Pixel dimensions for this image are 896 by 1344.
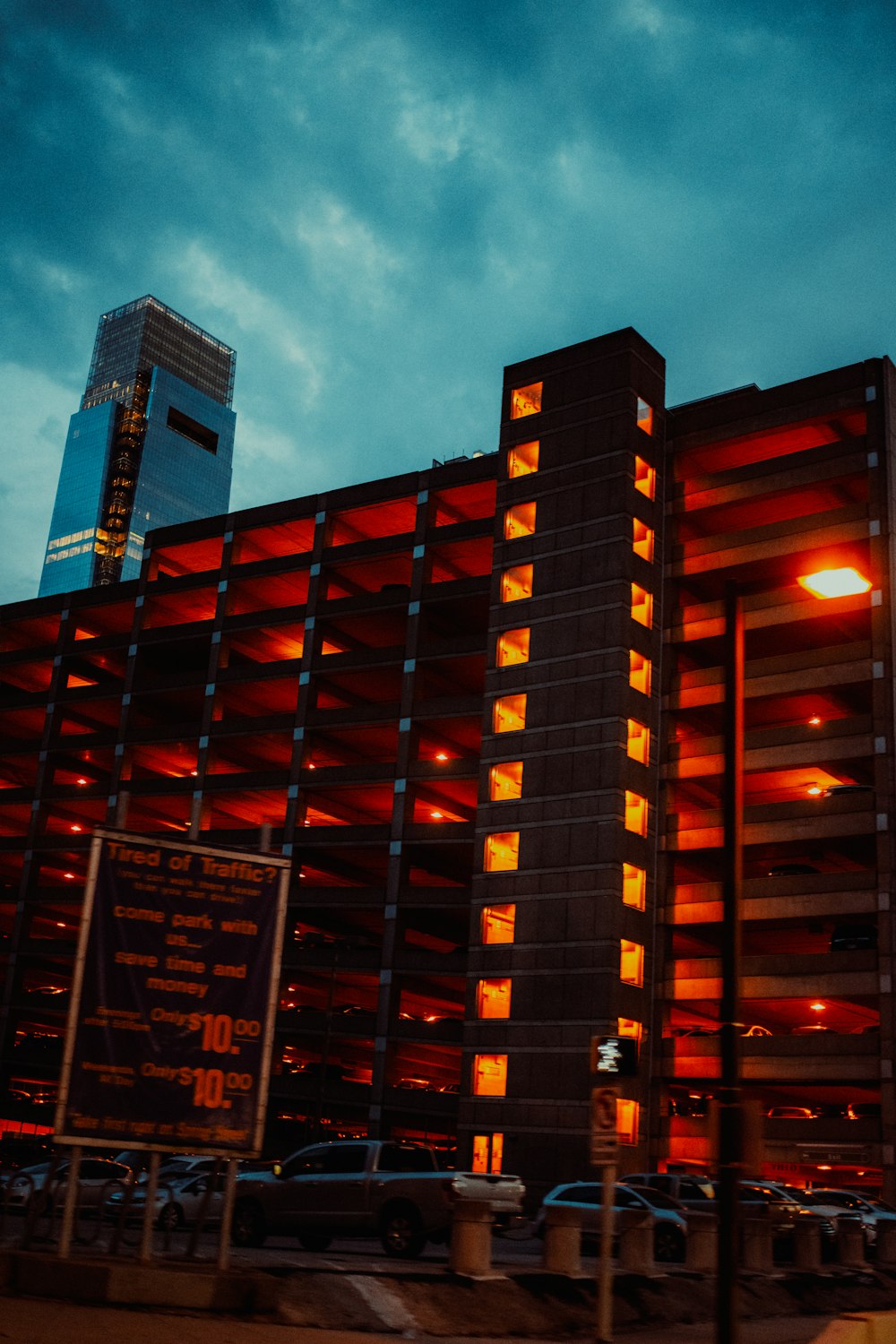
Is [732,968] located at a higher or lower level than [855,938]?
lower

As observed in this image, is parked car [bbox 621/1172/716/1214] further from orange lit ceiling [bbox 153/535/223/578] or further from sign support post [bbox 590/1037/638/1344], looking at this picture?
orange lit ceiling [bbox 153/535/223/578]

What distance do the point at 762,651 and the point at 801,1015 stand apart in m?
16.3

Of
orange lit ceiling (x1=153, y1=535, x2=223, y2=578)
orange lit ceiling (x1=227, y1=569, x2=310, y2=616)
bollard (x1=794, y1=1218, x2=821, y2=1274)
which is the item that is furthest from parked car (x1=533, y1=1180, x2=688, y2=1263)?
orange lit ceiling (x1=153, y1=535, x2=223, y2=578)

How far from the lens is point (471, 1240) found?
1792 cm

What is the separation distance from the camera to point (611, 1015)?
52594mm

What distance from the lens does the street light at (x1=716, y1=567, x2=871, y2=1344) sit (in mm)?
11656

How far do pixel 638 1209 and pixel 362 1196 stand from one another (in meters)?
6.35

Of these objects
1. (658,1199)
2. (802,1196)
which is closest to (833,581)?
(658,1199)

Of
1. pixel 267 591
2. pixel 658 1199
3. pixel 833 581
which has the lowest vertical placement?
pixel 658 1199

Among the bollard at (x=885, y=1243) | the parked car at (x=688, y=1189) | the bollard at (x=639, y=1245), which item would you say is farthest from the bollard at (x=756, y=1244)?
the bollard at (x=885, y=1243)

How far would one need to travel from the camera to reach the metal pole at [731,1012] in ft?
38.1

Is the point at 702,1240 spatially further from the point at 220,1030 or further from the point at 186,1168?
the point at 186,1168

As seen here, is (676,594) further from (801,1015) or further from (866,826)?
(801,1015)

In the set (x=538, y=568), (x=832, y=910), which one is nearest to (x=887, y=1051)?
(x=832, y=910)
